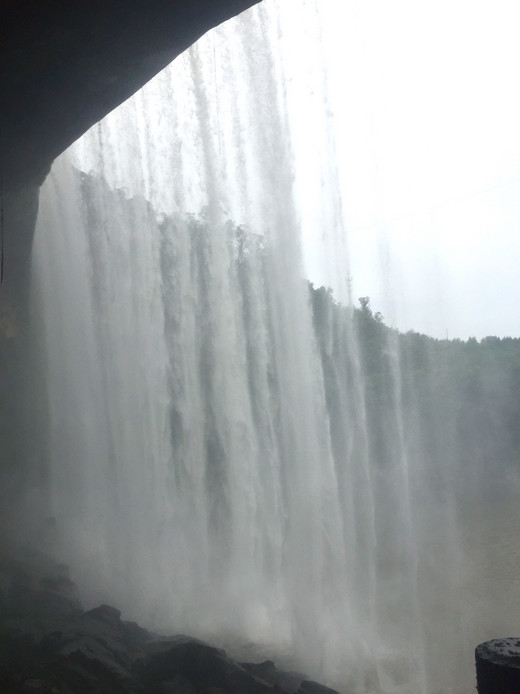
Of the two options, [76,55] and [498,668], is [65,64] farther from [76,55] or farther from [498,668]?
[498,668]

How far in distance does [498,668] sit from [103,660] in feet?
13.2

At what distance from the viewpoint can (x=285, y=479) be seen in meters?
11.8

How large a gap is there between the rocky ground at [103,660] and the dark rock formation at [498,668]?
9.78 feet

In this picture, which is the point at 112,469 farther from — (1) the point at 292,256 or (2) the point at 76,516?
(1) the point at 292,256

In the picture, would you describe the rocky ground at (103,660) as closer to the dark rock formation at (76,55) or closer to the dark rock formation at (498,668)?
the dark rock formation at (498,668)

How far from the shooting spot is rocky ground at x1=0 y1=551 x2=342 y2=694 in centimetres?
659

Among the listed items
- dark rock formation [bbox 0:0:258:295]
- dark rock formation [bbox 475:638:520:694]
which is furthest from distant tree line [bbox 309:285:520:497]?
dark rock formation [bbox 475:638:520:694]

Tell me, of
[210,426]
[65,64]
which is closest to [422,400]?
[210,426]

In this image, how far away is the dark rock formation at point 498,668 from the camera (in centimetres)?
448

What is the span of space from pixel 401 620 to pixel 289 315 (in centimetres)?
513

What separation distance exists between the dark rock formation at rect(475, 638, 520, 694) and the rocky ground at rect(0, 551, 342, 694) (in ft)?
9.78

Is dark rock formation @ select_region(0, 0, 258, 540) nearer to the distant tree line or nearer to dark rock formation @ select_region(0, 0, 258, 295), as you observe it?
dark rock formation @ select_region(0, 0, 258, 295)

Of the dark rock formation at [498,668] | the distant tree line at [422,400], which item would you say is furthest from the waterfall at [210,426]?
the dark rock formation at [498,668]

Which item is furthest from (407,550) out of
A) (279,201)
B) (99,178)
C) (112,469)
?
(99,178)
